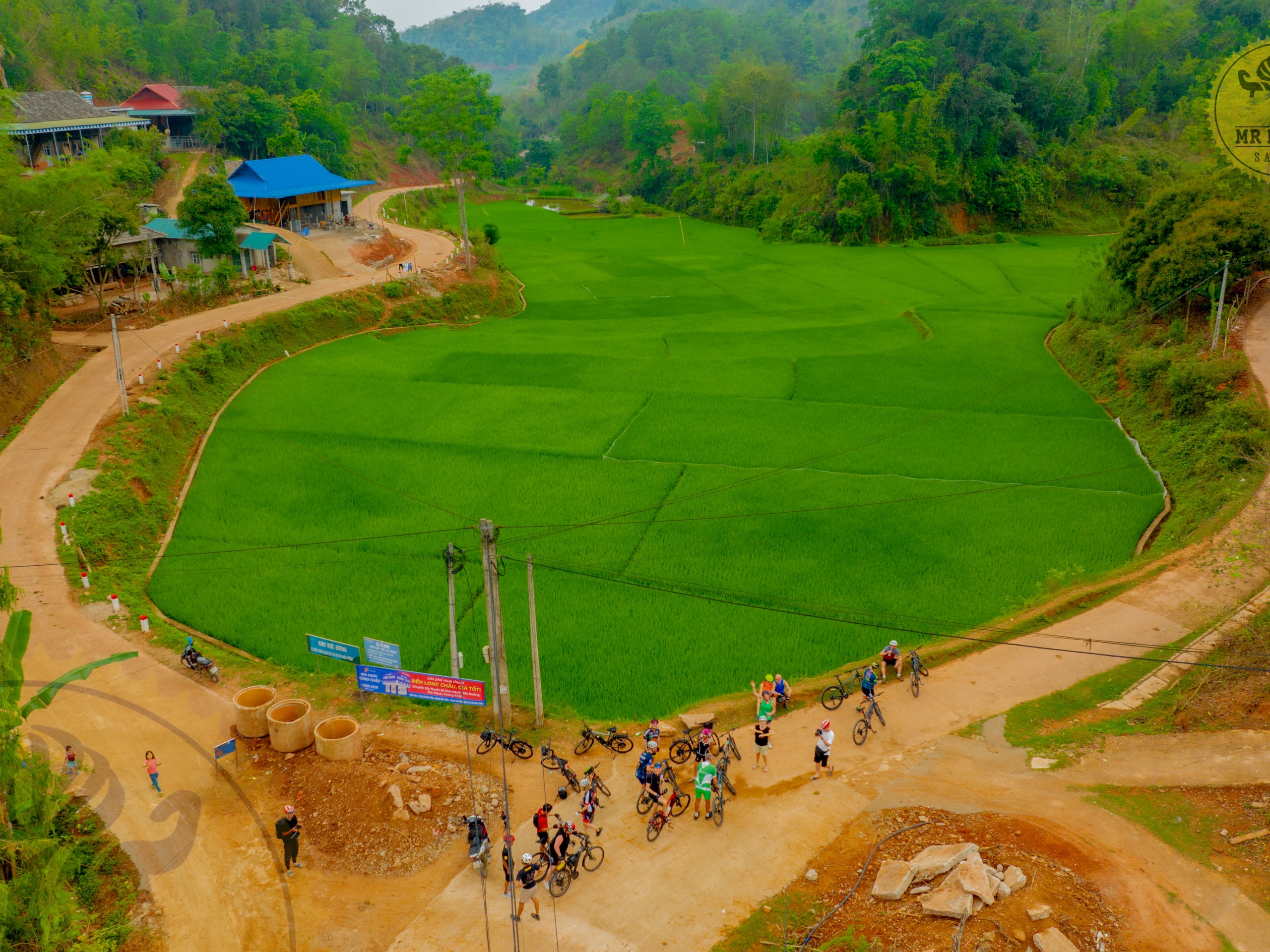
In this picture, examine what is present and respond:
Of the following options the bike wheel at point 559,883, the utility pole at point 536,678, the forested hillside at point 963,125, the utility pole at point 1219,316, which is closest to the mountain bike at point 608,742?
the utility pole at point 536,678

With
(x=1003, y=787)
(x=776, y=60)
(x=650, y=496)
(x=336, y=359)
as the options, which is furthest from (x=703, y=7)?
(x=1003, y=787)

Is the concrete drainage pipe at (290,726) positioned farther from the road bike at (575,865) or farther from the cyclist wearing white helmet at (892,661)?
the cyclist wearing white helmet at (892,661)

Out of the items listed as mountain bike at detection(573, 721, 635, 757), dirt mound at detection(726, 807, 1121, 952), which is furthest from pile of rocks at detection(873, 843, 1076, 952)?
mountain bike at detection(573, 721, 635, 757)

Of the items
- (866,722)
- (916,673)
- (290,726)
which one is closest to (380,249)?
(290,726)

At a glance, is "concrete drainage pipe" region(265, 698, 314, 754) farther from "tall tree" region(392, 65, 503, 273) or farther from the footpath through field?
"tall tree" region(392, 65, 503, 273)

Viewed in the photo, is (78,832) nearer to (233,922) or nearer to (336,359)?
(233,922)
